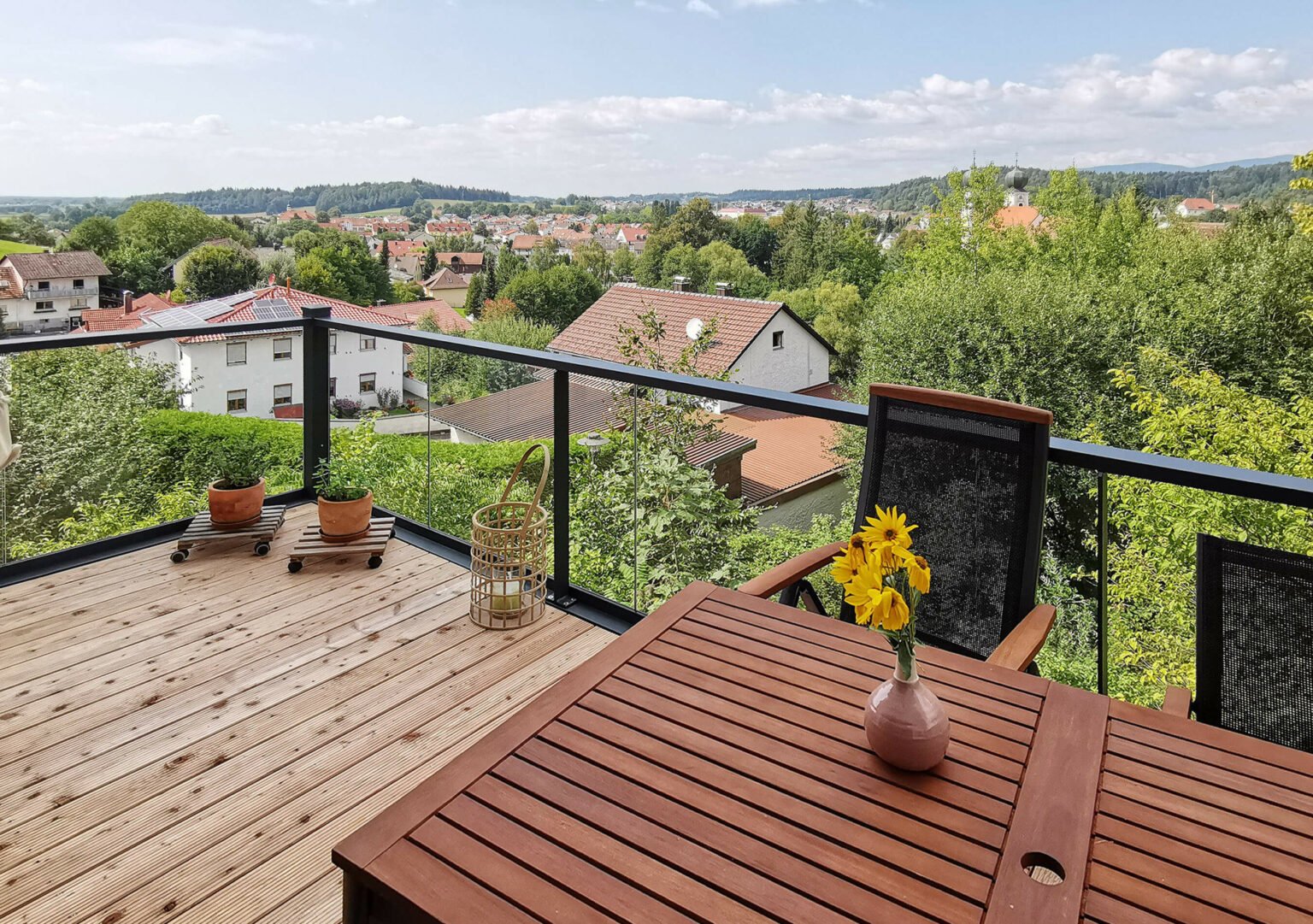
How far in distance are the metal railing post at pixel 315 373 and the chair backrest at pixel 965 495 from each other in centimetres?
287

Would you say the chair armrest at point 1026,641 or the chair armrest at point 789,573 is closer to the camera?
the chair armrest at point 1026,641

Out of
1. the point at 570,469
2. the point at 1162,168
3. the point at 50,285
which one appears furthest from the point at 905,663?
the point at 1162,168

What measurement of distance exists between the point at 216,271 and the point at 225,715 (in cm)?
3290

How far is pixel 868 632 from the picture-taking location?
152 centimetres

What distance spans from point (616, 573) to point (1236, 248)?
63.8 ft

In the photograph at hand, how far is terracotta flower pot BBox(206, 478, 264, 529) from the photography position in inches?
138

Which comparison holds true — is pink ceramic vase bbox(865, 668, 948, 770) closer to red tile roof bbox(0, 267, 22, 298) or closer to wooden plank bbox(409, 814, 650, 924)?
wooden plank bbox(409, 814, 650, 924)

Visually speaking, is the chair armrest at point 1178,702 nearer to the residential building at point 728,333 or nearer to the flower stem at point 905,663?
the flower stem at point 905,663

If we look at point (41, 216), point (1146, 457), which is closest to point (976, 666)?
point (1146, 457)

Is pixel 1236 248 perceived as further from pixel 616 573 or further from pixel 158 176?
pixel 158 176

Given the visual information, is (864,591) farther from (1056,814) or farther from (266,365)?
(266,365)

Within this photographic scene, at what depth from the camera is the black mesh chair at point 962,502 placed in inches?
71.6

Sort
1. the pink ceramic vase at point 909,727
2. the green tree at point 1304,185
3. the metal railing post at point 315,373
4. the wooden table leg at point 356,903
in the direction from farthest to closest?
the green tree at point 1304,185 → the metal railing post at point 315,373 → the pink ceramic vase at point 909,727 → the wooden table leg at point 356,903

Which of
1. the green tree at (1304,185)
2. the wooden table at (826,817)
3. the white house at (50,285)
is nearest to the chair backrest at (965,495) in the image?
the wooden table at (826,817)
